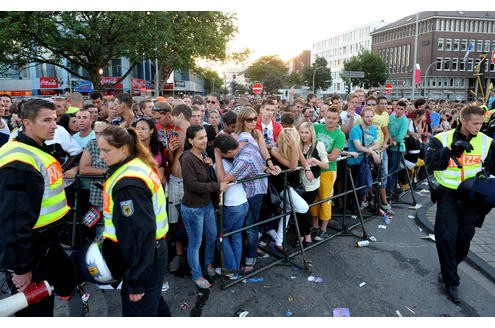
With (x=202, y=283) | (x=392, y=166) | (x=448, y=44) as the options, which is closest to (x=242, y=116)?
(x=202, y=283)

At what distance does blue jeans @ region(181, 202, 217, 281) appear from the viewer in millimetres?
4062

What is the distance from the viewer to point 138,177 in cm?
243

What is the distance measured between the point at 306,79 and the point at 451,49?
28589 mm

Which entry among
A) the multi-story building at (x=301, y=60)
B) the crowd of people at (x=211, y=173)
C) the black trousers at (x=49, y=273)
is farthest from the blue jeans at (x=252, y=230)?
the multi-story building at (x=301, y=60)

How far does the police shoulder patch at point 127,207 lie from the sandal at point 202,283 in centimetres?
210

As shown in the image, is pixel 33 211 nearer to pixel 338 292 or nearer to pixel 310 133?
pixel 338 292

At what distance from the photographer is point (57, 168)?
9.22 feet

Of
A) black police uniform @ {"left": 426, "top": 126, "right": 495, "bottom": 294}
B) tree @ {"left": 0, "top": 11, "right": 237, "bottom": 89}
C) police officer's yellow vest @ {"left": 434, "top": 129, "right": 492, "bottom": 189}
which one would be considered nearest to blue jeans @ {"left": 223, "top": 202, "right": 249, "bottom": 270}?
black police uniform @ {"left": 426, "top": 126, "right": 495, "bottom": 294}

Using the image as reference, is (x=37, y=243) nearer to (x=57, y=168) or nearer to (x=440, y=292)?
(x=57, y=168)

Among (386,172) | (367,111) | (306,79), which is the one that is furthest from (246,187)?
(306,79)

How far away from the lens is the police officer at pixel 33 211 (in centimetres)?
239

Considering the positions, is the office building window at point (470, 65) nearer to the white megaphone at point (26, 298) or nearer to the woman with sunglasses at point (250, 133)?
the woman with sunglasses at point (250, 133)

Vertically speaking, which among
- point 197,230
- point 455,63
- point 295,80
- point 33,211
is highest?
point 455,63

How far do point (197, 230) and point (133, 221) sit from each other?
177cm
